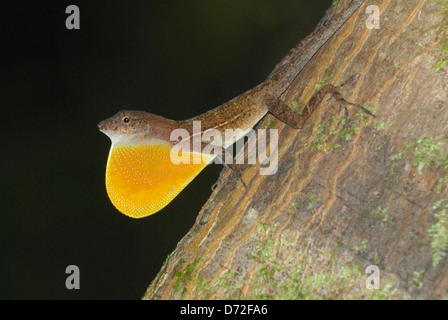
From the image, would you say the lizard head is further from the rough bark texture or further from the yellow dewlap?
the rough bark texture

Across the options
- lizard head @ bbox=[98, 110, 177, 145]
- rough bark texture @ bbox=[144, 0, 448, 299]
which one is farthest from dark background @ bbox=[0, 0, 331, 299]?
rough bark texture @ bbox=[144, 0, 448, 299]

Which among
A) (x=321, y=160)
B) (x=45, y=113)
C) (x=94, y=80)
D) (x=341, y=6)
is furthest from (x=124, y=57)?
(x=321, y=160)

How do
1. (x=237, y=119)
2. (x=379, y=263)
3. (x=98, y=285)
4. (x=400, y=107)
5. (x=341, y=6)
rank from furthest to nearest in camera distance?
(x=98, y=285), (x=237, y=119), (x=341, y=6), (x=400, y=107), (x=379, y=263)

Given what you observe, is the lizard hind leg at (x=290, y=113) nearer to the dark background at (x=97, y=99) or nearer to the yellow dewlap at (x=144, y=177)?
the yellow dewlap at (x=144, y=177)

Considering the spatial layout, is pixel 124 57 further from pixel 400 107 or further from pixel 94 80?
pixel 400 107

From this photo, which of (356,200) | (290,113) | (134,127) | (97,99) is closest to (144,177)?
(134,127)
